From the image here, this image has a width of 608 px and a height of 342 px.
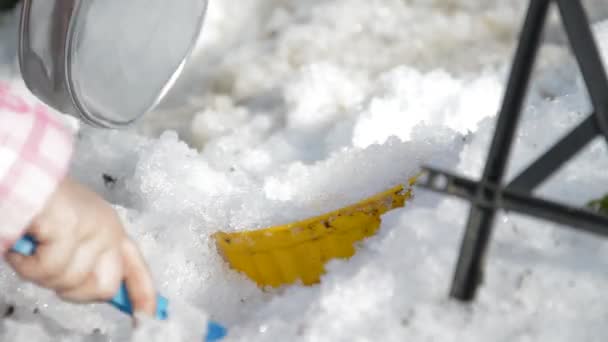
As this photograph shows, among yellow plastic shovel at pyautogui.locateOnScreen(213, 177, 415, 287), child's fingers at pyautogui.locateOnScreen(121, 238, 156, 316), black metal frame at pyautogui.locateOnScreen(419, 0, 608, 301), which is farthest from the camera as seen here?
yellow plastic shovel at pyautogui.locateOnScreen(213, 177, 415, 287)

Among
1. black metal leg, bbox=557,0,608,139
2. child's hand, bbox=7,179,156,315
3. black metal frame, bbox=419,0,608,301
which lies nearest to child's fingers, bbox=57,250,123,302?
child's hand, bbox=7,179,156,315

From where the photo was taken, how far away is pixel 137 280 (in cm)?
64

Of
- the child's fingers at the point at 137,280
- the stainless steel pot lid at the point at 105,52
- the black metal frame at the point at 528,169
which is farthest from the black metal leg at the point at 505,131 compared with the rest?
the stainless steel pot lid at the point at 105,52

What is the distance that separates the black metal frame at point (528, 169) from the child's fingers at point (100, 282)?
279 mm

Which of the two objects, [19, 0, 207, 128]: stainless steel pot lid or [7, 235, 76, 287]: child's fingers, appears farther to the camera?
[19, 0, 207, 128]: stainless steel pot lid

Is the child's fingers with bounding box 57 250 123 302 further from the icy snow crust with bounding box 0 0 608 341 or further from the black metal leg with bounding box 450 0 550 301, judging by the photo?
the black metal leg with bounding box 450 0 550 301

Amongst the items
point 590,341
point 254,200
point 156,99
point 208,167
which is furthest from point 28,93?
point 590,341

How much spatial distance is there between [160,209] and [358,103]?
43 centimetres

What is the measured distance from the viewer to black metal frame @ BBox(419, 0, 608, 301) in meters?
0.52

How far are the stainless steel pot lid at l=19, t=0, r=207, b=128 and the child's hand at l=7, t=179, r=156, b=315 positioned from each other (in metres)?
0.41

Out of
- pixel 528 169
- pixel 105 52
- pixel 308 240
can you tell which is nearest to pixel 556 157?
pixel 528 169

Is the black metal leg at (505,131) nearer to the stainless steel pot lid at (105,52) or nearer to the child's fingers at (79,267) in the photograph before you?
the child's fingers at (79,267)

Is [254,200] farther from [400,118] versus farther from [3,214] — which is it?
[3,214]

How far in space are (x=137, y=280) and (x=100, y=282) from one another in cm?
5
